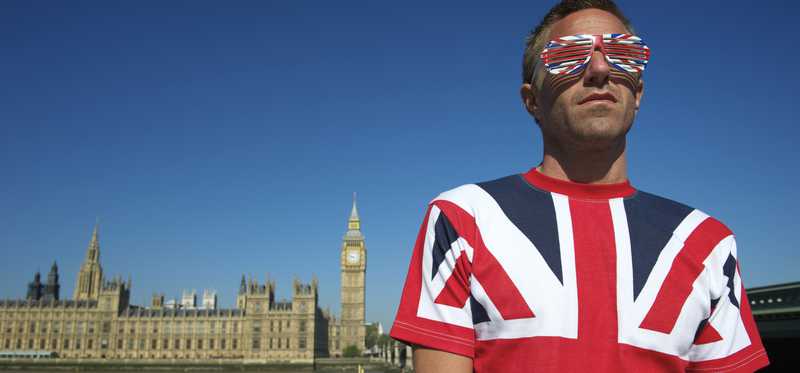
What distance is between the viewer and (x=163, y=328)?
2916 inches

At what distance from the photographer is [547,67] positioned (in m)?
1.62

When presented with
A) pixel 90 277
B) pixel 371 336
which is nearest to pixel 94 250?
pixel 90 277

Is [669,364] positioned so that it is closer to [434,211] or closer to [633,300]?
[633,300]

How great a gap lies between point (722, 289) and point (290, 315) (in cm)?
7425

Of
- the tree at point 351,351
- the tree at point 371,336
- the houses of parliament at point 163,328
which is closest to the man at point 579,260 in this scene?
the houses of parliament at point 163,328

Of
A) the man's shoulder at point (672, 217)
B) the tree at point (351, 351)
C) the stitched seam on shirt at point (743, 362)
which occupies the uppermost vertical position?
the man's shoulder at point (672, 217)

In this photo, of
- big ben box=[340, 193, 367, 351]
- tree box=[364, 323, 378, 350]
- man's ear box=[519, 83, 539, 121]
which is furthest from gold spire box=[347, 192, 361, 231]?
man's ear box=[519, 83, 539, 121]

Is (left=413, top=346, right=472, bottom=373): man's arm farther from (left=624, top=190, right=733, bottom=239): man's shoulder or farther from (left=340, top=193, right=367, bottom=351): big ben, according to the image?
(left=340, top=193, right=367, bottom=351): big ben

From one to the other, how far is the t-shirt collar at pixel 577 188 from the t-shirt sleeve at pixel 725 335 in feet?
0.96

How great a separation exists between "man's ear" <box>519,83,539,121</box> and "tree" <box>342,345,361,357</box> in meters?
79.9

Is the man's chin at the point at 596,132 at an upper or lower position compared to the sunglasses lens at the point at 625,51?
lower

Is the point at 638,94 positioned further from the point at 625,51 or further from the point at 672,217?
the point at 672,217

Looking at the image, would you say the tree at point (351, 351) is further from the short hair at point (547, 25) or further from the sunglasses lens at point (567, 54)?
the sunglasses lens at point (567, 54)

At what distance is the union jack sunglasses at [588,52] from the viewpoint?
5.21ft
